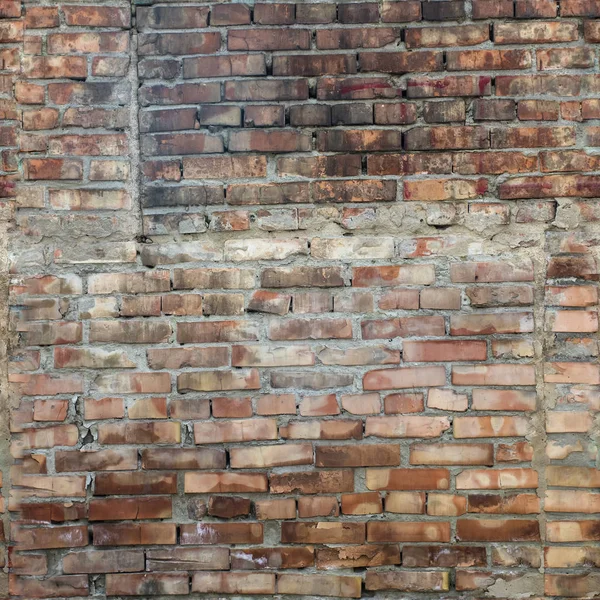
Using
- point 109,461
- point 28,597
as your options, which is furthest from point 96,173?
point 28,597

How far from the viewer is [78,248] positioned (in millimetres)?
1777

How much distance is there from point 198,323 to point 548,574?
1138mm

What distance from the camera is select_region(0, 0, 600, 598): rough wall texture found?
5.66 ft

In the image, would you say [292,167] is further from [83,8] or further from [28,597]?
[28,597]

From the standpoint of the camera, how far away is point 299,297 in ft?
5.77

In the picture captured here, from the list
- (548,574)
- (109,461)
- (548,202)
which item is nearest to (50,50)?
(109,461)

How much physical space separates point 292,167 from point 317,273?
297 mm

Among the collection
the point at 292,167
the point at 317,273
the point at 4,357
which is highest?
the point at 292,167

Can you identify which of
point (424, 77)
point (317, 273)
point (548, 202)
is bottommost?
point (317, 273)

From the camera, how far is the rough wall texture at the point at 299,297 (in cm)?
173

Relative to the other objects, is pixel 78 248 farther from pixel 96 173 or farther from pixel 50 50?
pixel 50 50

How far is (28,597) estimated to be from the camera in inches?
68.3

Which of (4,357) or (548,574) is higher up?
(4,357)

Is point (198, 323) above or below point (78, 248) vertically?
below
